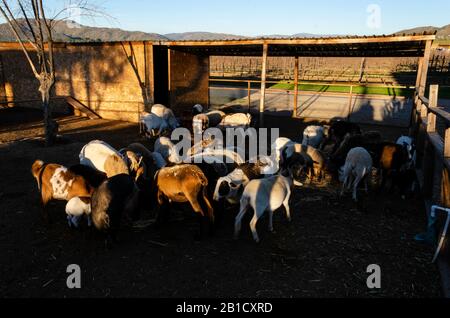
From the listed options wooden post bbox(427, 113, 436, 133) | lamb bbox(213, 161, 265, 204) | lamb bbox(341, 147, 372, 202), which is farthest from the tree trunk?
wooden post bbox(427, 113, 436, 133)

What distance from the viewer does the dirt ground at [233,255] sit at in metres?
4.66

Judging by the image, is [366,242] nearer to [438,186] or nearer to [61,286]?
[438,186]

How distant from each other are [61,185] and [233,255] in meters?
3.51

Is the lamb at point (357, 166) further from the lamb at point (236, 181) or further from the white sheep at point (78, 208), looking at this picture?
the white sheep at point (78, 208)

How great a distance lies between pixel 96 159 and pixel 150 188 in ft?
5.49

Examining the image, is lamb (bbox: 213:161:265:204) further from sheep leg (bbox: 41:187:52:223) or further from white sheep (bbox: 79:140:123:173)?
sheep leg (bbox: 41:187:52:223)

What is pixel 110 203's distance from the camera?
551 cm

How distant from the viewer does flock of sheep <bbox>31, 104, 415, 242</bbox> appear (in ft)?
18.9

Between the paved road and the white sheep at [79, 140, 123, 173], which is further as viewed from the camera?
the paved road

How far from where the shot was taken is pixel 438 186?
8.31m

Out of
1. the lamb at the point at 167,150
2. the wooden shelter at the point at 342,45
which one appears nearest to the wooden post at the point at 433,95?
the wooden shelter at the point at 342,45

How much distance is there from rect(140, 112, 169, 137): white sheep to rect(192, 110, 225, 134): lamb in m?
1.32
